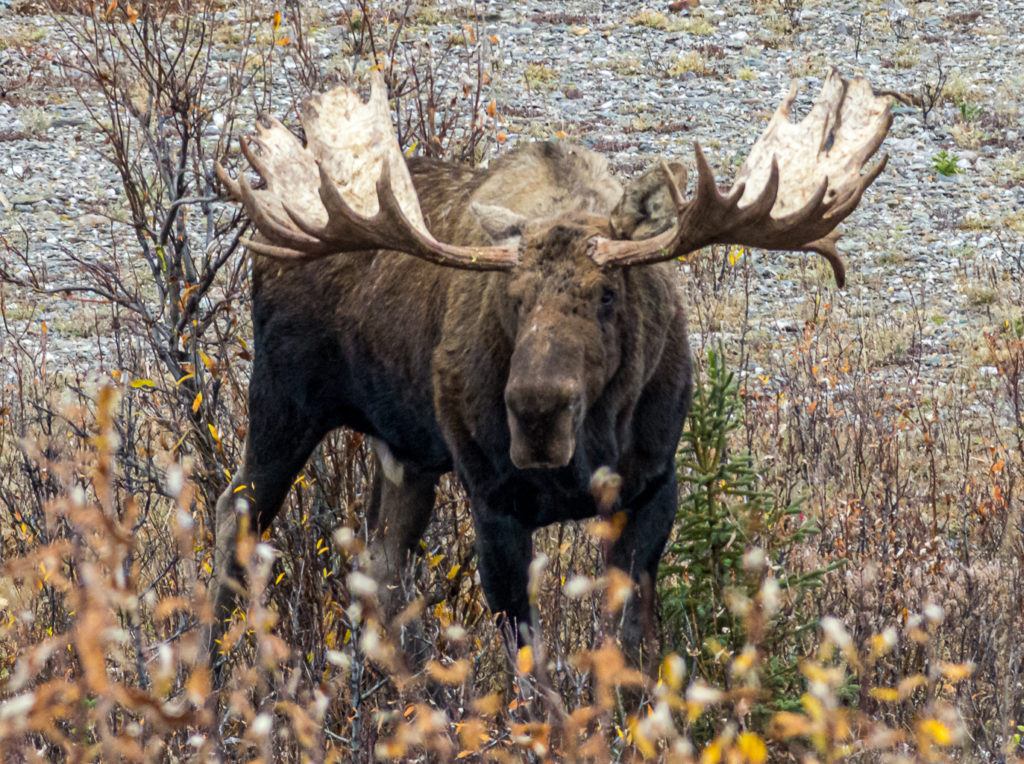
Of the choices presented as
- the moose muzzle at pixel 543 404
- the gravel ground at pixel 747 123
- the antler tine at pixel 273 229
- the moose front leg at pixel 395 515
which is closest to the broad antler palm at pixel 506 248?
the antler tine at pixel 273 229

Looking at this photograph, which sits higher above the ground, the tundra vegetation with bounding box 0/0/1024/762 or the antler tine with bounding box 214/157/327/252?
the antler tine with bounding box 214/157/327/252

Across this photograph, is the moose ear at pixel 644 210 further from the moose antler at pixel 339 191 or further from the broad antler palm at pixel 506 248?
the moose antler at pixel 339 191

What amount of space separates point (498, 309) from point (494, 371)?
20 cm

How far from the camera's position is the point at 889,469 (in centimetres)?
553

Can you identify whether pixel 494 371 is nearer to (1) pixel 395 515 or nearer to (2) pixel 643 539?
(2) pixel 643 539

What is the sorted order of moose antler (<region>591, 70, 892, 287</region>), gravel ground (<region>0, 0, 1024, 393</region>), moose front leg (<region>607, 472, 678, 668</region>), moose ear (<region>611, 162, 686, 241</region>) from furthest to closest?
gravel ground (<region>0, 0, 1024, 393</region>) → moose front leg (<region>607, 472, 678, 668</region>) → moose ear (<region>611, 162, 686, 241</region>) → moose antler (<region>591, 70, 892, 287</region>)

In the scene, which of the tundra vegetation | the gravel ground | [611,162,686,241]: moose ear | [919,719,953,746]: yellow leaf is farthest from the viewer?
the gravel ground

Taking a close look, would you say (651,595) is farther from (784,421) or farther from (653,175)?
(784,421)

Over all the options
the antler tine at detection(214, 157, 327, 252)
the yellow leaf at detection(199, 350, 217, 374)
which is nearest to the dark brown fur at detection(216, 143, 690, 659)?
the yellow leaf at detection(199, 350, 217, 374)

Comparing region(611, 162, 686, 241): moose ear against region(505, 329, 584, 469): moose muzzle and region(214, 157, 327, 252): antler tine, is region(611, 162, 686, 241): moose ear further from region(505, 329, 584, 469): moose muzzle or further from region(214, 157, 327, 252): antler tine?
region(214, 157, 327, 252): antler tine

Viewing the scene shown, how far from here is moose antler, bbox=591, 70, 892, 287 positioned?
13.2ft

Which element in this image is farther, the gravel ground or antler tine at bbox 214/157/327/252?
the gravel ground

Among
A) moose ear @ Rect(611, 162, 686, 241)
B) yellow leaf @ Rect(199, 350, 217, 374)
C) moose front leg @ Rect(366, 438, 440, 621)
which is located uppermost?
moose ear @ Rect(611, 162, 686, 241)

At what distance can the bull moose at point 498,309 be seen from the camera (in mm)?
4086
